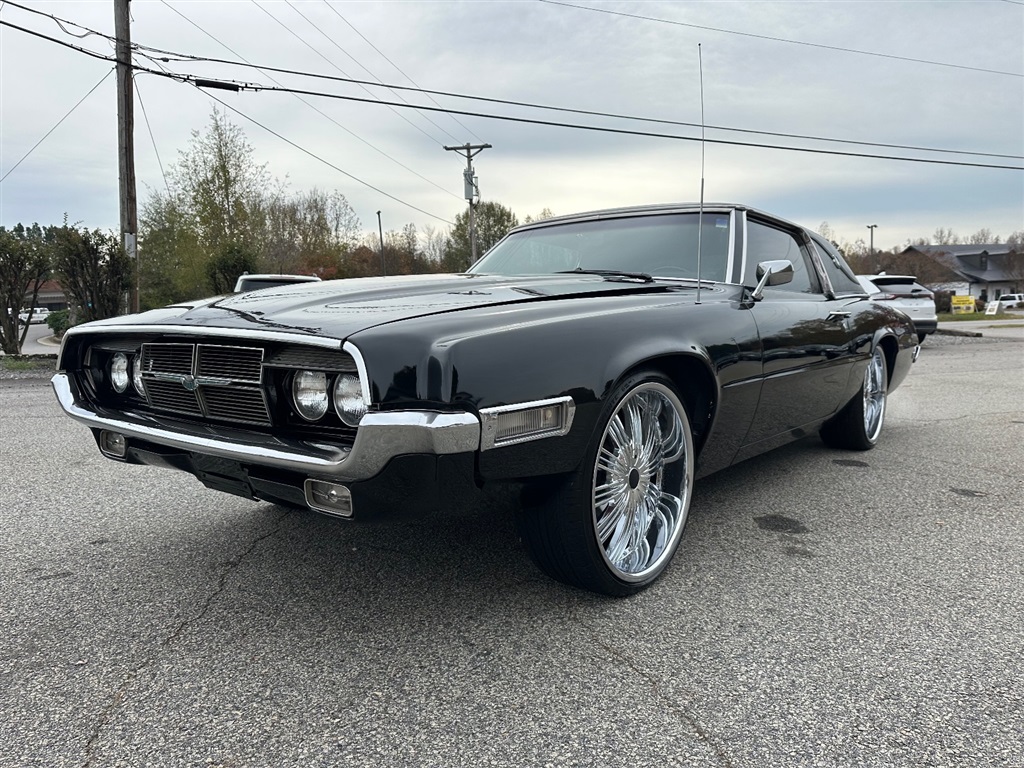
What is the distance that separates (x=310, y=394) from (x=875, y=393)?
3866mm

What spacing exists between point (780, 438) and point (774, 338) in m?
0.52

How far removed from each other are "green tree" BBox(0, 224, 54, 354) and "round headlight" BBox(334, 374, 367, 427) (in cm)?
1112

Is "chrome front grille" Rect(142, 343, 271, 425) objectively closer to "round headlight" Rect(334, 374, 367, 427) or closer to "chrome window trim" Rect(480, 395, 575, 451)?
"round headlight" Rect(334, 374, 367, 427)

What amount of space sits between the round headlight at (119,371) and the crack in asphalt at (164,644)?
0.74 meters

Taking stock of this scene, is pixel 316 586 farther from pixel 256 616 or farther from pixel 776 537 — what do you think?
pixel 776 537

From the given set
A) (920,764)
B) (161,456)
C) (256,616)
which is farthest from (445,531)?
(920,764)

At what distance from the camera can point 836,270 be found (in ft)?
14.6

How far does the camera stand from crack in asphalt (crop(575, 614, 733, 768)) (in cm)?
158

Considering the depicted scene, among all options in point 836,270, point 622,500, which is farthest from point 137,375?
point 836,270

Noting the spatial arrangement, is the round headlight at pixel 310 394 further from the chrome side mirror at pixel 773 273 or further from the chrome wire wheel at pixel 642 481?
the chrome side mirror at pixel 773 273

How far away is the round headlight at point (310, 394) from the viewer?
77.0 inches

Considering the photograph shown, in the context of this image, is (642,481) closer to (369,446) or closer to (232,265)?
(369,446)

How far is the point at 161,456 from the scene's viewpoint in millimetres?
2312

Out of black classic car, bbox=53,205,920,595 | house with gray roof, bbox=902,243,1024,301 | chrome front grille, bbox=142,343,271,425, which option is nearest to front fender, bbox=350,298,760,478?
black classic car, bbox=53,205,920,595
